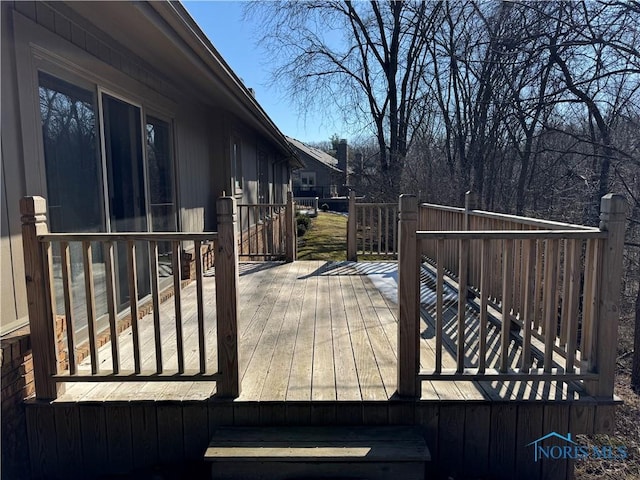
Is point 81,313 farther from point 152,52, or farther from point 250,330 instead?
point 152,52

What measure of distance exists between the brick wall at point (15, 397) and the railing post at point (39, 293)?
9 cm

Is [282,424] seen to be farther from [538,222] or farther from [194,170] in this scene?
[194,170]

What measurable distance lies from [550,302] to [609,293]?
0.28 meters

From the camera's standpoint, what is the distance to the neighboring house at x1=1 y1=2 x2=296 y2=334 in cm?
225

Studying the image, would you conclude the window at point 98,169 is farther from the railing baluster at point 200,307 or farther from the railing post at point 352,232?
the railing post at point 352,232

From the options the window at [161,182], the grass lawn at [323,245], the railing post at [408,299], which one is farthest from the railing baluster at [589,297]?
the grass lawn at [323,245]

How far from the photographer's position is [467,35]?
8.36 metres

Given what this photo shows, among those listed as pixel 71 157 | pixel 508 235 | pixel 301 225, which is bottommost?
pixel 301 225

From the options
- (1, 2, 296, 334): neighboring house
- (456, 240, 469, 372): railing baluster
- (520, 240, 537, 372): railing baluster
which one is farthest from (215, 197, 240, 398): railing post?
(520, 240, 537, 372): railing baluster

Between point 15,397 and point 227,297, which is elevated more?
point 227,297

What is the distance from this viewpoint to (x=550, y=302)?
2.32m

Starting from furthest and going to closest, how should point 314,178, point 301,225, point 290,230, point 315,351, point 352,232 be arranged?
point 314,178
point 301,225
point 352,232
point 290,230
point 315,351

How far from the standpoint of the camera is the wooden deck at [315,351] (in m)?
2.36

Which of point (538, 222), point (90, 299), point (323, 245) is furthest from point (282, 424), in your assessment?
point (323, 245)
